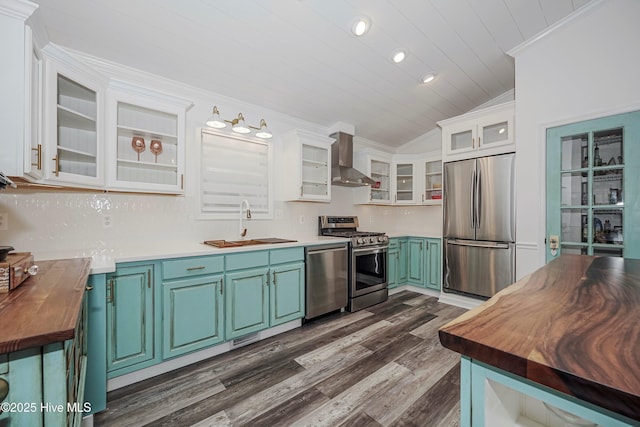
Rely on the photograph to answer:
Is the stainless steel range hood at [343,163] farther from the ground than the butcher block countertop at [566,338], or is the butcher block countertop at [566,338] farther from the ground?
the stainless steel range hood at [343,163]

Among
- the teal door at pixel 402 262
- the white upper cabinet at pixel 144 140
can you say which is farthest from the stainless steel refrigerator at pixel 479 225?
the white upper cabinet at pixel 144 140

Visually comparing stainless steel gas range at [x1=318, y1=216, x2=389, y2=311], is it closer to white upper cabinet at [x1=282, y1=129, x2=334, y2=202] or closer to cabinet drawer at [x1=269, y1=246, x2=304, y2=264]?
white upper cabinet at [x1=282, y1=129, x2=334, y2=202]

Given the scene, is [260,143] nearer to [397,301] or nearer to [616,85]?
[397,301]

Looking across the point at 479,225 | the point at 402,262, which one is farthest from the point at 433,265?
the point at 479,225

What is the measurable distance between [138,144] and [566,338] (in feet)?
9.40

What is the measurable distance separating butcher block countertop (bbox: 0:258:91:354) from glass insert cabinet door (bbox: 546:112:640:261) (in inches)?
147

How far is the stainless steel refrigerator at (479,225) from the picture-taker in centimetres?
315

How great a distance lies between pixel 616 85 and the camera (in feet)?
8.02

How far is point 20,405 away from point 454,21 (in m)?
3.64

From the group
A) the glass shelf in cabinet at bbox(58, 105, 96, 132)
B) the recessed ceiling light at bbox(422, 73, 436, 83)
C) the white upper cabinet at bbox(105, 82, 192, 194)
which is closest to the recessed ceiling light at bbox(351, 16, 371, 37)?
the recessed ceiling light at bbox(422, 73, 436, 83)

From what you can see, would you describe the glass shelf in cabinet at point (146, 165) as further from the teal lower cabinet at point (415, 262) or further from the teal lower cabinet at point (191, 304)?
the teal lower cabinet at point (415, 262)

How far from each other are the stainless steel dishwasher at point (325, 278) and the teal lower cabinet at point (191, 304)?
→ 3.16 feet

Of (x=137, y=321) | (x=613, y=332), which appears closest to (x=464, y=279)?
(x=613, y=332)

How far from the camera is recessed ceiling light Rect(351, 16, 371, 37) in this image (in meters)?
2.34
